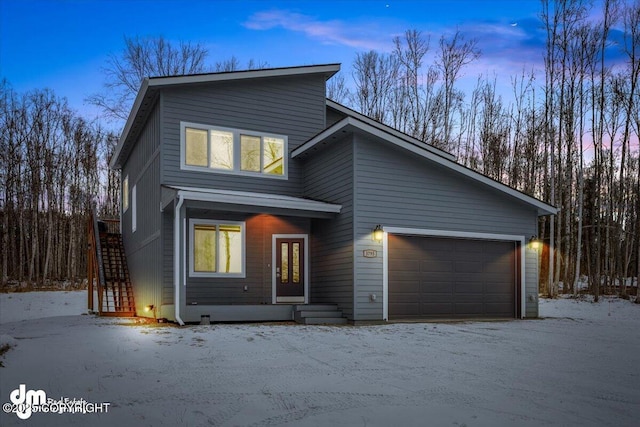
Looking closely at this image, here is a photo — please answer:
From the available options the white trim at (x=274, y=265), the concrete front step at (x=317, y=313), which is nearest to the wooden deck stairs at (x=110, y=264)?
the white trim at (x=274, y=265)

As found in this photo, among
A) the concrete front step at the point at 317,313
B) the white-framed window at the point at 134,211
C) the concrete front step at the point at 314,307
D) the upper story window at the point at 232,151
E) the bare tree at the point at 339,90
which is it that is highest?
the bare tree at the point at 339,90

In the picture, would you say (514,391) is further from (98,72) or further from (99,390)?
(98,72)

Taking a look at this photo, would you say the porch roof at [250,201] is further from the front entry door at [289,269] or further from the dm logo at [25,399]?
the dm logo at [25,399]

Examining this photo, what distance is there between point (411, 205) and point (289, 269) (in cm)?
335

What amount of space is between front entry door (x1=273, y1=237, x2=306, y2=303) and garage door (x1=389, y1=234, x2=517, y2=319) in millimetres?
2379

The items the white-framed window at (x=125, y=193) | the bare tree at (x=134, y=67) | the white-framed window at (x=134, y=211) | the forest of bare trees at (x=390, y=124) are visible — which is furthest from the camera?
the bare tree at (x=134, y=67)

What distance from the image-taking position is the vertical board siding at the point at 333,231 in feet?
42.2

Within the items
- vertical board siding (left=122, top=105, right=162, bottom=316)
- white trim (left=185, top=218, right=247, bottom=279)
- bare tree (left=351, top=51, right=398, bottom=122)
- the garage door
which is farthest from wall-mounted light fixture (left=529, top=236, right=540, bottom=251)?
bare tree (left=351, top=51, right=398, bottom=122)

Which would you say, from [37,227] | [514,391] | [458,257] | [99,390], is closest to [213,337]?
[99,390]

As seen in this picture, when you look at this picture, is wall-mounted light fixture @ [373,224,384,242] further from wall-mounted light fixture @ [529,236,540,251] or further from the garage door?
wall-mounted light fixture @ [529,236,540,251]

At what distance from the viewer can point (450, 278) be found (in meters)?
14.1

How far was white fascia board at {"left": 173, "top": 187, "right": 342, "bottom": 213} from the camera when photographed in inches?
468

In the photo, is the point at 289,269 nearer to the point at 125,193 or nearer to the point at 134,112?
the point at 134,112

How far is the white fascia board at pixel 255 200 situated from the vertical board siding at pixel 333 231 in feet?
1.44
